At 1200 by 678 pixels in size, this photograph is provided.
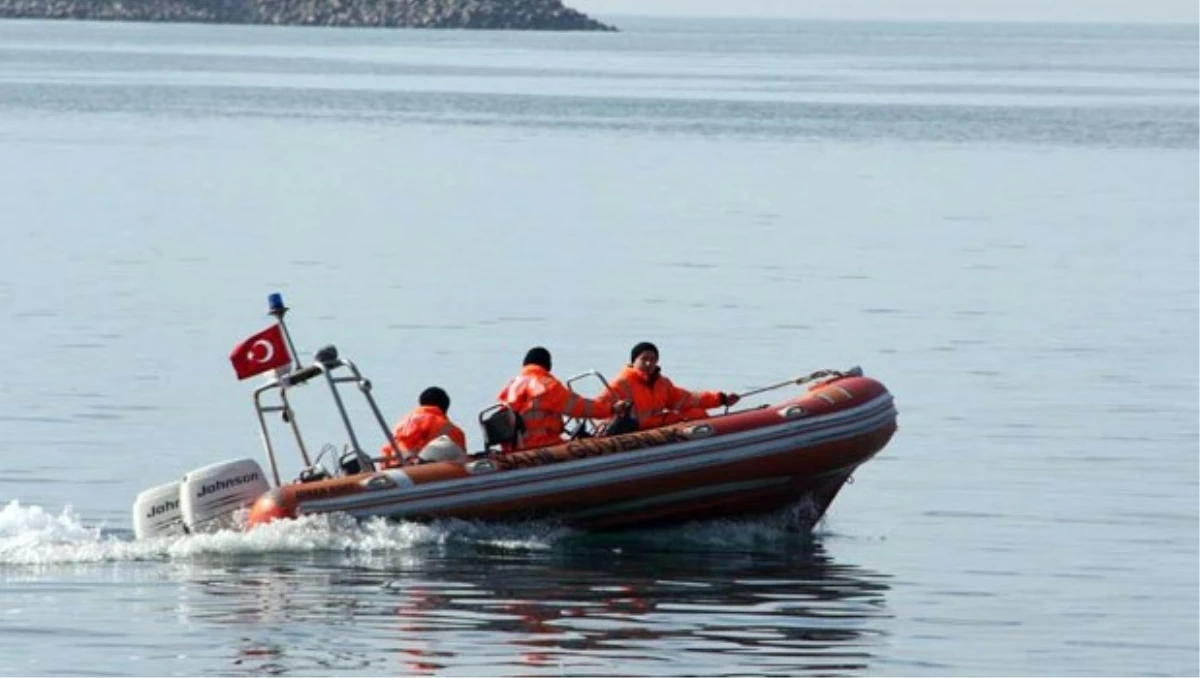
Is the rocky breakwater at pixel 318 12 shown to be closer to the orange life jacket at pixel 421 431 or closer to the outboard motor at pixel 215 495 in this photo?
the orange life jacket at pixel 421 431

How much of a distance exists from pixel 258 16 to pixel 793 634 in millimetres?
179926

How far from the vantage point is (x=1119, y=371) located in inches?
1073

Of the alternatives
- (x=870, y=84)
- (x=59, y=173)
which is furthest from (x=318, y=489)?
(x=870, y=84)

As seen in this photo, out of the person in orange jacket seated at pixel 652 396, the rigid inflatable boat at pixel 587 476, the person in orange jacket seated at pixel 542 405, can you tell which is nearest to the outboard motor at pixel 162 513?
the rigid inflatable boat at pixel 587 476

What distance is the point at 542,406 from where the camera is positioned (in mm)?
17734

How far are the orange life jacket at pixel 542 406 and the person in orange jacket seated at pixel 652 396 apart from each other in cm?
46

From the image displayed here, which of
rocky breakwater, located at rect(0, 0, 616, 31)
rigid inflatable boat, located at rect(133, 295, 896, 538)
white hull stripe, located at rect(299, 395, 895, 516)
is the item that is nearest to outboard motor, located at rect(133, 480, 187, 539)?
rigid inflatable boat, located at rect(133, 295, 896, 538)

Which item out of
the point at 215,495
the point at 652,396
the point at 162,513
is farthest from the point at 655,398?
the point at 162,513

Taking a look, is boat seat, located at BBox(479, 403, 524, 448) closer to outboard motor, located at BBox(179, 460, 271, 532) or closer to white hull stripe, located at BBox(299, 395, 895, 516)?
white hull stripe, located at BBox(299, 395, 895, 516)

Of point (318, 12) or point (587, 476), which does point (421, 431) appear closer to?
point (587, 476)

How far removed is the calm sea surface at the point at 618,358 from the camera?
15.2 metres

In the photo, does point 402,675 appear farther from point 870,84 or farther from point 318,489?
point 870,84

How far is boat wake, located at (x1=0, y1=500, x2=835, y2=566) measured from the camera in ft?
55.6

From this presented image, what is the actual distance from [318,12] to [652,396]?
571ft
